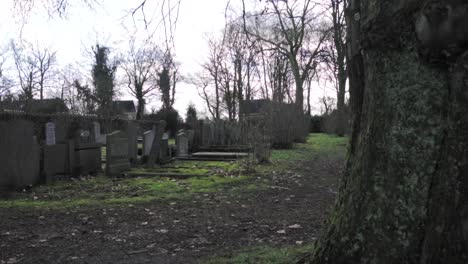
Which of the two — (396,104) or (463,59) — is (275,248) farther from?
(463,59)

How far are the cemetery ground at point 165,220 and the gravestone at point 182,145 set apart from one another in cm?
578

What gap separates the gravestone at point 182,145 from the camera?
1594 centimetres

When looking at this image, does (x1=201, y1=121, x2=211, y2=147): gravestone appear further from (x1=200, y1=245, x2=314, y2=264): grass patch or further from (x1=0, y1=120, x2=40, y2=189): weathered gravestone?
(x1=200, y1=245, x2=314, y2=264): grass patch

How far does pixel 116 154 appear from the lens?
11164 mm

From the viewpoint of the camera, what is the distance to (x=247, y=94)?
36375 mm

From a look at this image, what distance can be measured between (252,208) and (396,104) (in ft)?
14.9

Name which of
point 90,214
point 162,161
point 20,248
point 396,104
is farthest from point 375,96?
point 162,161

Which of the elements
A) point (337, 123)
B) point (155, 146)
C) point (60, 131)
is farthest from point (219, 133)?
point (337, 123)

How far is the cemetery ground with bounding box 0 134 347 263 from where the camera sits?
14.9ft

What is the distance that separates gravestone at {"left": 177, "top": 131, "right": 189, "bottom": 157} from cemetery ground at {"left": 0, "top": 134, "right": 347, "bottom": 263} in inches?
227

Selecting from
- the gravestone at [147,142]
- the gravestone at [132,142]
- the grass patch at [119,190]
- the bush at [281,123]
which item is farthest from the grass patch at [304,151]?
the grass patch at [119,190]

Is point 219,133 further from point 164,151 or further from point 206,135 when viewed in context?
point 164,151

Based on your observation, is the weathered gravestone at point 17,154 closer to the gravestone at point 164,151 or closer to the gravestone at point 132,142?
the gravestone at point 132,142

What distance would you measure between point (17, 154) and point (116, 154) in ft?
9.53
